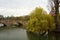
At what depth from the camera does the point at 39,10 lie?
30000 millimetres

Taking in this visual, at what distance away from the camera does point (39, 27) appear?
28328 mm

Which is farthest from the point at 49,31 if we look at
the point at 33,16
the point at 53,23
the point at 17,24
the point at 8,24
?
the point at 17,24

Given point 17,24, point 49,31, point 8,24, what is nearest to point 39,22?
point 49,31

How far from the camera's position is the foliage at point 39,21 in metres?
28.5

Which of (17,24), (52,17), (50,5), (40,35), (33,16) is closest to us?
(40,35)

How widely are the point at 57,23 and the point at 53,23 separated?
5.87 feet

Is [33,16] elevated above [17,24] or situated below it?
above

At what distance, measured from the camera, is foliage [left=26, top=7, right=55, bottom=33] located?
28469 mm

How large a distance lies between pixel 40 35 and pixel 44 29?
186 centimetres

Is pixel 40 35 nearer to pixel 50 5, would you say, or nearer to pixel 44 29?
pixel 44 29

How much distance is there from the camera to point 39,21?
28.8m

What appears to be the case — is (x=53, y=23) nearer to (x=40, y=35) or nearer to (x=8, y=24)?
(x=40, y=35)

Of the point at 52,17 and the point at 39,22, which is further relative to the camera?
the point at 52,17

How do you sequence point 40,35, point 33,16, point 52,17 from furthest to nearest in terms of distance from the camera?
point 52,17, point 33,16, point 40,35
